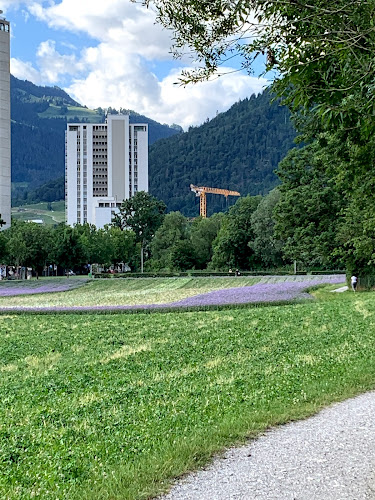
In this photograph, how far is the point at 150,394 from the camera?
10.7 m

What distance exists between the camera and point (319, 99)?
6.47m

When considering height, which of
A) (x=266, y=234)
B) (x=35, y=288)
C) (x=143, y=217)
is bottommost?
(x=35, y=288)

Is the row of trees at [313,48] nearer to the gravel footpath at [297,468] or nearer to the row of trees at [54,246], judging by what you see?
the gravel footpath at [297,468]

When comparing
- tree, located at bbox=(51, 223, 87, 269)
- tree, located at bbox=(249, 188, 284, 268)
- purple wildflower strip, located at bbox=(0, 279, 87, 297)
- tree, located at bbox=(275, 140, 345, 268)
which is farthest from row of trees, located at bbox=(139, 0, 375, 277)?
tree, located at bbox=(51, 223, 87, 269)

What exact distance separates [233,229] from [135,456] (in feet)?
309

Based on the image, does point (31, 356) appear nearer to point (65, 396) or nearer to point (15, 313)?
point (65, 396)

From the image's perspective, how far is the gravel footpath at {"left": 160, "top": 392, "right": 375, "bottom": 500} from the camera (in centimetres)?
573

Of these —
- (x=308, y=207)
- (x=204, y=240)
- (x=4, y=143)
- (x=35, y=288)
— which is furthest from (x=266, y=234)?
(x=4, y=143)

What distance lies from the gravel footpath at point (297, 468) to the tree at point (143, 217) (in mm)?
128723

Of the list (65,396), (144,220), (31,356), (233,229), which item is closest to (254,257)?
(233,229)

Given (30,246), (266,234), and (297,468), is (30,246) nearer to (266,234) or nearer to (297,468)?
(266,234)

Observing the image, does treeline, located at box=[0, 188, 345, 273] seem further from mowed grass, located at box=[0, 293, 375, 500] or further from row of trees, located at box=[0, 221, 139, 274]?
mowed grass, located at box=[0, 293, 375, 500]

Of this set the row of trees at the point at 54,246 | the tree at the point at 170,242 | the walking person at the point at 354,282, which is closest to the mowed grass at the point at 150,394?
the walking person at the point at 354,282

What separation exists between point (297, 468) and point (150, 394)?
4673mm
